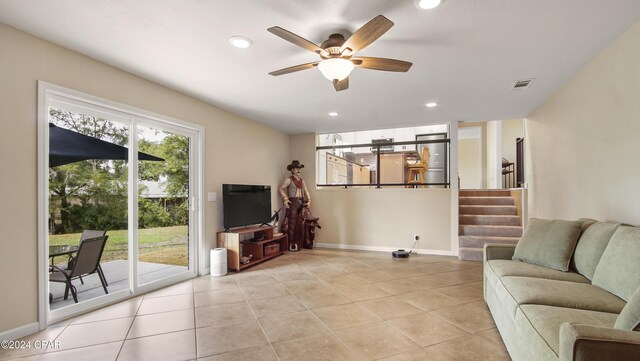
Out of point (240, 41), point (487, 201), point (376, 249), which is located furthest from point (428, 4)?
point (487, 201)

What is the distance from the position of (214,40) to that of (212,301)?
2578mm

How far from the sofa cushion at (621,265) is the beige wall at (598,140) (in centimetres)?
55

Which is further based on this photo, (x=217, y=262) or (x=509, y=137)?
(x=509, y=137)

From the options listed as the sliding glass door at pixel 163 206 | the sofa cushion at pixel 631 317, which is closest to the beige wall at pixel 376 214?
the sliding glass door at pixel 163 206

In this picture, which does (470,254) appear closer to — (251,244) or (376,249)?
(376,249)

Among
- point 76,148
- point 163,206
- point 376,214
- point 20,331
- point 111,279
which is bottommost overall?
point 20,331

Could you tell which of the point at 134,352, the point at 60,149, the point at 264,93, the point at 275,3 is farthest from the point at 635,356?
the point at 60,149

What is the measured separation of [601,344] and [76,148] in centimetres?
395

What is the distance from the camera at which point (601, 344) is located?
3.60 feet

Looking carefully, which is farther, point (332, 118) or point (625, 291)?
point (332, 118)

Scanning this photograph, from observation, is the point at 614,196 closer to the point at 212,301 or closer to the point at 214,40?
the point at 214,40

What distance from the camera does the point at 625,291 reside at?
1.73 m

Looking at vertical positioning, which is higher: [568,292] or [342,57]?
[342,57]

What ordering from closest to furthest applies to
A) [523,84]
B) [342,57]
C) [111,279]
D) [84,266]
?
[342,57]
[84,266]
[111,279]
[523,84]
